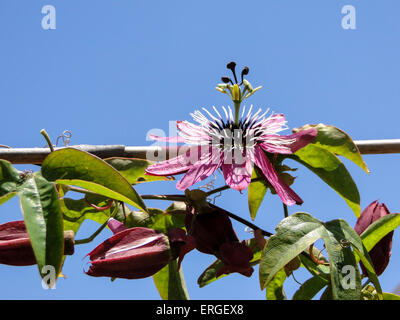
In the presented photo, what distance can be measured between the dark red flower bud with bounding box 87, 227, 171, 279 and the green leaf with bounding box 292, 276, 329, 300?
0.30 meters

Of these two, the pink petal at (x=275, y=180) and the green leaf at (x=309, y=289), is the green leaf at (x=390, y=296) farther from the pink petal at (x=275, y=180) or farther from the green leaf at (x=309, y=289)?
the pink petal at (x=275, y=180)

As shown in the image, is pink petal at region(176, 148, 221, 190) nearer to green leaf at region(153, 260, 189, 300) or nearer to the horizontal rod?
the horizontal rod

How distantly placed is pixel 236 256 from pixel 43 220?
299 millimetres

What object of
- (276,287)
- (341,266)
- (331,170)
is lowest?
(276,287)

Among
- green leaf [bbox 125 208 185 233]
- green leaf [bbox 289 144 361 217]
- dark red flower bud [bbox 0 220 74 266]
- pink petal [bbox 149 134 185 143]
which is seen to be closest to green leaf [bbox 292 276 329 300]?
green leaf [bbox 289 144 361 217]

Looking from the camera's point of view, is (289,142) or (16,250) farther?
(289,142)

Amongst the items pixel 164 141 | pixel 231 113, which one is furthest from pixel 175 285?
pixel 231 113

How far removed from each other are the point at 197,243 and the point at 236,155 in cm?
18

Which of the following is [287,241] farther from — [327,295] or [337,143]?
[337,143]

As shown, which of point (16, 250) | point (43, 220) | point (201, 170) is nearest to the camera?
point (43, 220)

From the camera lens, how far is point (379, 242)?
101 cm

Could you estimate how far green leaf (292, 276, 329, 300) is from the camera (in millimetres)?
1045

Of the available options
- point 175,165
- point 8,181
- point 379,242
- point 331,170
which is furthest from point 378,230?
point 8,181
